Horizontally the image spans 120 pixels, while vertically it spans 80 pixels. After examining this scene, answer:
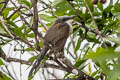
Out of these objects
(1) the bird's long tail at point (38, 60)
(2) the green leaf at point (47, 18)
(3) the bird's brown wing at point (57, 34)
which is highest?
(2) the green leaf at point (47, 18)

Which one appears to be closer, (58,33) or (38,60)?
(38,60)

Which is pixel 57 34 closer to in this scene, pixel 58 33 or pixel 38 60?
pixel 58 33

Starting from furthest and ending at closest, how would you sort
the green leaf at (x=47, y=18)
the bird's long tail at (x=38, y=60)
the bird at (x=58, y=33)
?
1. the green leaf at (x=47, y=18)
2. the bird at (x=58, y=33)
3. the bird's long tail at (x=38, y=60)

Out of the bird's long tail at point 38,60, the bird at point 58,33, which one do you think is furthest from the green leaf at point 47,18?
the bird's long tail at point 38,60

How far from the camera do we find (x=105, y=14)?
1.13 meters

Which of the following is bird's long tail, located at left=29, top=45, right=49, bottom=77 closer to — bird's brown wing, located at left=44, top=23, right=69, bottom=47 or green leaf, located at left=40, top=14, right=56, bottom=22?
bird's brown wing, located at left=44, top=23, right=69, bottom=47

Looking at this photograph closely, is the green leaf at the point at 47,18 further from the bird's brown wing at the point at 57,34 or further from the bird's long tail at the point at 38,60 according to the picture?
the bird's long tail at the point at 38,60

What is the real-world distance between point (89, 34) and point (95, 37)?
0.10ft

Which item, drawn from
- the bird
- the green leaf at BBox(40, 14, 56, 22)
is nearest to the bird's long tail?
the bird

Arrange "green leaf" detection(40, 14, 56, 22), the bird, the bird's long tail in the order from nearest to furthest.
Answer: the bird's long tail < the bird < "green leaf" detection(40, 14, 56, 22)

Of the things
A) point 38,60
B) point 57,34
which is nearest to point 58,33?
point 57,34

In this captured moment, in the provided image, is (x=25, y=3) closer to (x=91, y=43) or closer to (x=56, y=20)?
(x=56, y=20)

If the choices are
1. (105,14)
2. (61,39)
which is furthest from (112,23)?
(61,39)

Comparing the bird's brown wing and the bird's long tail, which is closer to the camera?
the bird's long tail
